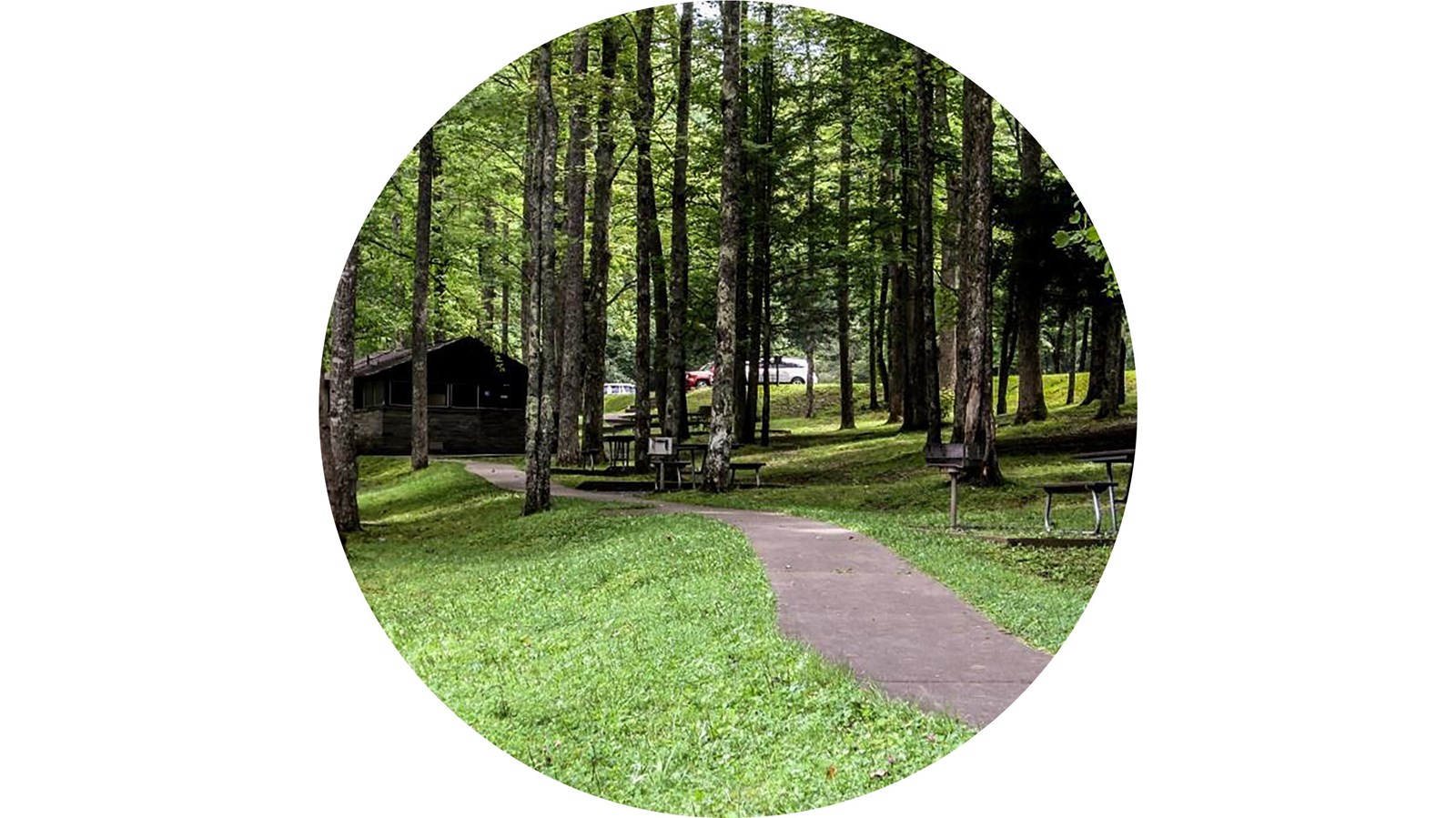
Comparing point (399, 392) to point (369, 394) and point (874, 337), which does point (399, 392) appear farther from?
point (874, 337)

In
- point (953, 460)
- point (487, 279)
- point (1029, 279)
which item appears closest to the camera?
point (953, 460)

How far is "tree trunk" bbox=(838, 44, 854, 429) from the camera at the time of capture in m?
16.3

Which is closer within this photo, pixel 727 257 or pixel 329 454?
pixel 329 454

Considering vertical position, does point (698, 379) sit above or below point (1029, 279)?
below

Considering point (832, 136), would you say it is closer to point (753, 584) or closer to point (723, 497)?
point (723, 497)

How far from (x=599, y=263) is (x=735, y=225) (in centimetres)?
603

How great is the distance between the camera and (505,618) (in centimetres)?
723

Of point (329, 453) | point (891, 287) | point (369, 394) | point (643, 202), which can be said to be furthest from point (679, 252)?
point (369, 394)

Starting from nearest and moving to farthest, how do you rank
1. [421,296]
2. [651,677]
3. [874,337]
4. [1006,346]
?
[651,677] < [1006,346] < [421,296] < [874,337]

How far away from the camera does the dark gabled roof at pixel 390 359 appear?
71.8 ft

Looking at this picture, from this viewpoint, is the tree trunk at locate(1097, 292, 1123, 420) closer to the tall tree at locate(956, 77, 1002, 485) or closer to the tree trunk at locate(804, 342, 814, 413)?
the tall tree at locate(956, 77, 1002, 485)

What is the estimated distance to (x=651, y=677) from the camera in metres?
5.65

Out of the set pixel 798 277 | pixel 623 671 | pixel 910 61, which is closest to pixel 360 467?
pixel 798 277

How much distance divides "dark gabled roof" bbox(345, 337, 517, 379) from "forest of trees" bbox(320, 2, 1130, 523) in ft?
1.08
